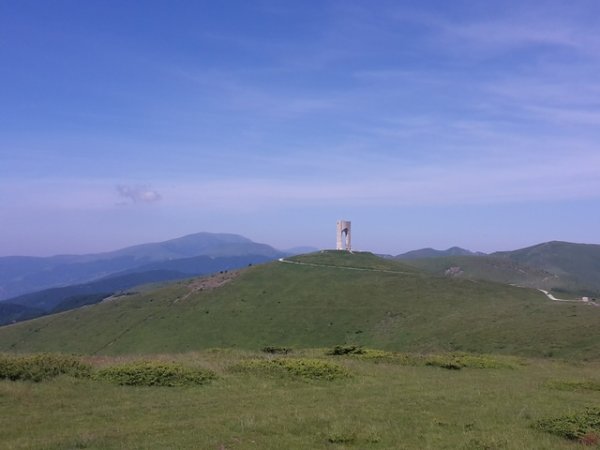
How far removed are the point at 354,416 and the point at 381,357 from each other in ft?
53.7

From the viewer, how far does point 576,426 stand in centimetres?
1655

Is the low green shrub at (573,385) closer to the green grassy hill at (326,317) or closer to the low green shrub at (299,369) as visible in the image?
the low green shrub at (299,369)

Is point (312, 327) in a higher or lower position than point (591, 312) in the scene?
lower

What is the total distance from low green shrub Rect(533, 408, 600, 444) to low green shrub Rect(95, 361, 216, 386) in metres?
13.4

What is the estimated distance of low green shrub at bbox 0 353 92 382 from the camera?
2239 cm

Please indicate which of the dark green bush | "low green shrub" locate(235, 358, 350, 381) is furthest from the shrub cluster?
"low green shrub" locate(235, 358, 350, 381)

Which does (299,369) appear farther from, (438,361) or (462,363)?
(462,363)

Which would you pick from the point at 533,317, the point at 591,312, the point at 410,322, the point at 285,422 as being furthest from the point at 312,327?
the point at 285,422

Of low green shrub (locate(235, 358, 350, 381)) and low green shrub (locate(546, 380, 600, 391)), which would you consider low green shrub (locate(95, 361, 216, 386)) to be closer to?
low green shrub (locate(235, 358, 350, 381))

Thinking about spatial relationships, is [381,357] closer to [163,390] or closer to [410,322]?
[163,390]

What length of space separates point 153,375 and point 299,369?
22.1ft

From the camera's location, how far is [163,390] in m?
21.7

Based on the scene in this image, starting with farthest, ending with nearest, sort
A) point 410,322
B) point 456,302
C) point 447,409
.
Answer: point 456,302 < point 410,322 < point 447,409

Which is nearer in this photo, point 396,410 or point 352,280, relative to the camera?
point 396,410
